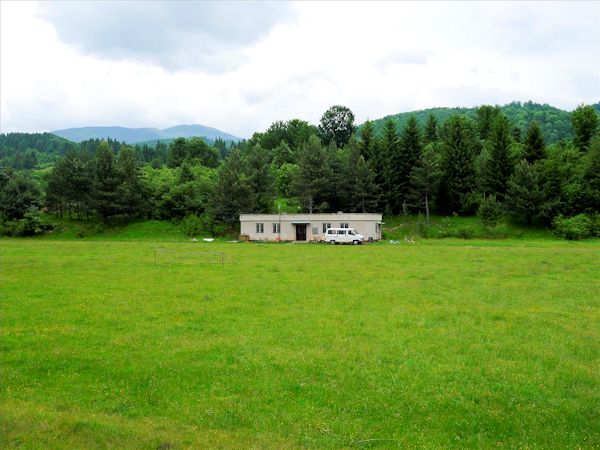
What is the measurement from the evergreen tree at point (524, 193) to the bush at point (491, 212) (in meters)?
1.06

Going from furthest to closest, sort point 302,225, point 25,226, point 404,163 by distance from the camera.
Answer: point 404,163
point 25,226
point 302,225

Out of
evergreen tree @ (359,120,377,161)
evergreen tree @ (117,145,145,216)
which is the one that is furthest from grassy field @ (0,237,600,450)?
evergreen tree @ (359,120,377,161)

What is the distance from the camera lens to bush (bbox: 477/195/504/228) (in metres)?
53.5

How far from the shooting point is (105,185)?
6141 cm

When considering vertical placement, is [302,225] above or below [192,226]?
above

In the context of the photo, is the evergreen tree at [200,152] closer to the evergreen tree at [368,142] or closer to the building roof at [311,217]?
the evergreen tree at [368,142]

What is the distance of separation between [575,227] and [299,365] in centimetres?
4859

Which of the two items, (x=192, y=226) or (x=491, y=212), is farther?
(x=192, y=226)

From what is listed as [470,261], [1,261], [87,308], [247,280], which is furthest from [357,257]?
[1,261]

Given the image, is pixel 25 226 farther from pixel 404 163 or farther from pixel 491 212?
pixel 491 212

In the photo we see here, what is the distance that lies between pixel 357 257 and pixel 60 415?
25194 millimetres

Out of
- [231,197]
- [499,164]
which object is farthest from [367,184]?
[231,197]

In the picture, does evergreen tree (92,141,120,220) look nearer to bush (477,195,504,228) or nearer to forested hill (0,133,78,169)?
bush (477,195,504,228)

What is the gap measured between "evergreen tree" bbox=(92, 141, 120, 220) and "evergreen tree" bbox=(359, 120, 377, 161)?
1348 inches
